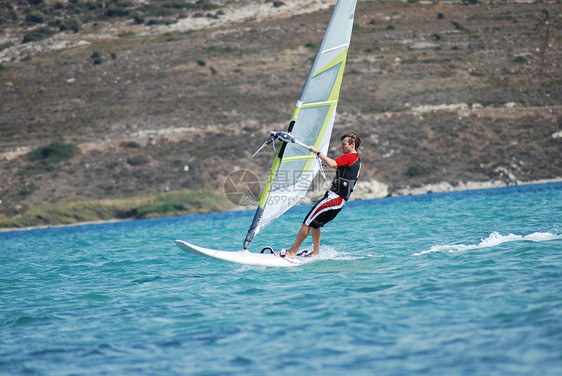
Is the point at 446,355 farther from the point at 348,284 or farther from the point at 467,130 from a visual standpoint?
the point at 467,130

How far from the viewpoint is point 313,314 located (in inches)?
241

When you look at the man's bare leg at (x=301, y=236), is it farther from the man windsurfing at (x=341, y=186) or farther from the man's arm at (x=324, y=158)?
the man's arm at (x=324, y=158)

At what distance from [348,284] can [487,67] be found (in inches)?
1845

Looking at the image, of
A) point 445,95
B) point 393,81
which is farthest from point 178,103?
point 445,95

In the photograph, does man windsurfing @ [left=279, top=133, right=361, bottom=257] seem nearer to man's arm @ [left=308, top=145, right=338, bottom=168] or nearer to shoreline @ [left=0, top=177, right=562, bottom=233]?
man's arm @ [left=308, top=145, right=338, bottom=168]

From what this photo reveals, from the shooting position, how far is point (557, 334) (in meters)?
4.79

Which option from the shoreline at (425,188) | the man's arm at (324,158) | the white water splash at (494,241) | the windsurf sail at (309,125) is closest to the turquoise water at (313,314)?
the white water splash at (494,241)

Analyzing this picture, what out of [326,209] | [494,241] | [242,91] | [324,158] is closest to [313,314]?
[324,158]

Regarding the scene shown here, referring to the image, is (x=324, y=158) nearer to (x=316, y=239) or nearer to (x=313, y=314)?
(x=316, y=239)

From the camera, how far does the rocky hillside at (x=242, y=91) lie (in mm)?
37938
